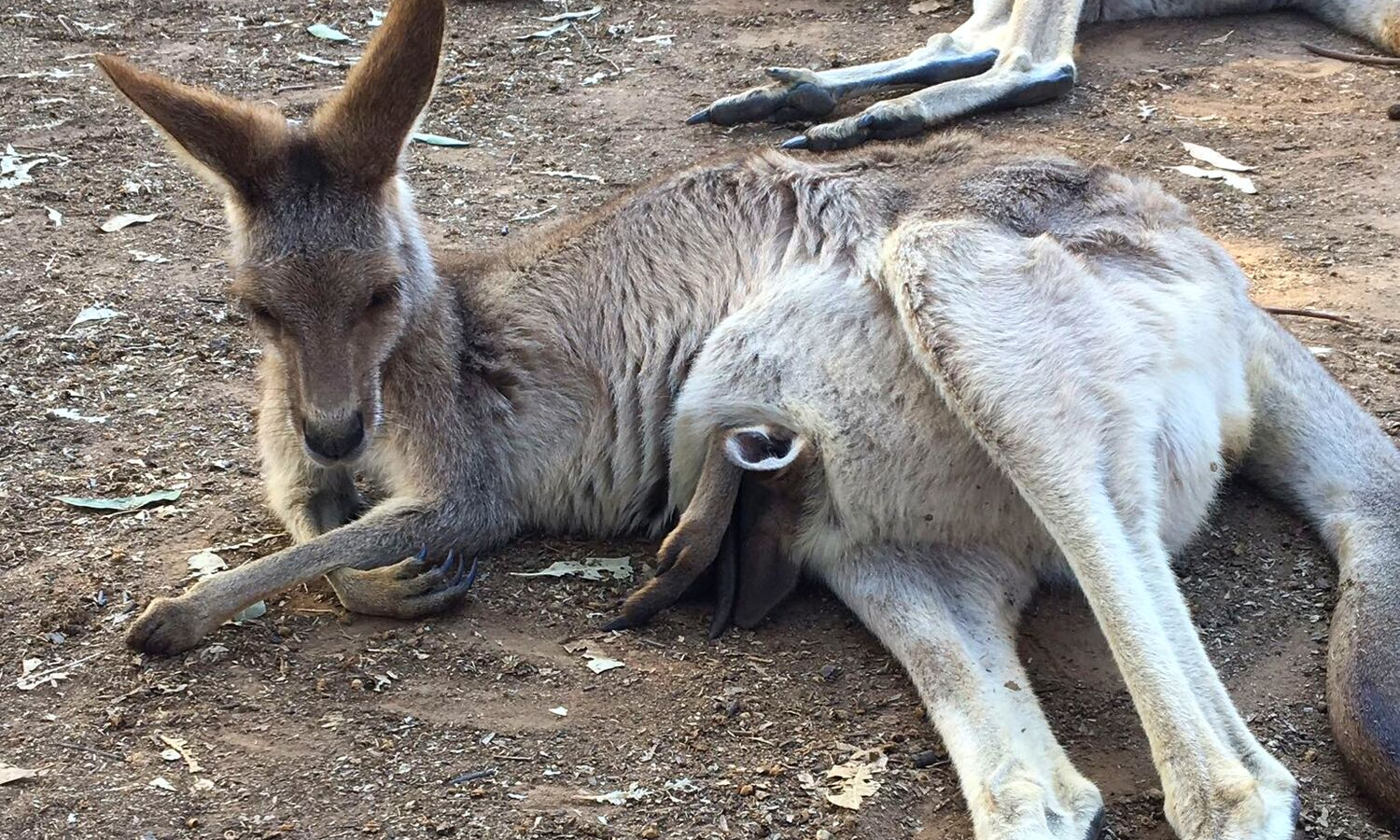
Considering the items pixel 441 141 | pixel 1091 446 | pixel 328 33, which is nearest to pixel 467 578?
pixel 1091 446

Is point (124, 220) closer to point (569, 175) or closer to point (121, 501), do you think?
point (569, 175)

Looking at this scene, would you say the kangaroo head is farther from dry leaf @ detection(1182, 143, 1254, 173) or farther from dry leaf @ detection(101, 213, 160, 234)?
dry leaf @ detection(1182, 143, 1254, 173)

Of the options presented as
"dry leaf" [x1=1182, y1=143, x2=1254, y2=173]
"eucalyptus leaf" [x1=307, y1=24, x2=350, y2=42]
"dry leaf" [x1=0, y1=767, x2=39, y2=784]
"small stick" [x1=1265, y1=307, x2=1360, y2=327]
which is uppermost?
"eucalyptus leaf" [x1=307, y1=24, x2=350, y2=42]

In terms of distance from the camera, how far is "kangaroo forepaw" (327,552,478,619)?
125 inches

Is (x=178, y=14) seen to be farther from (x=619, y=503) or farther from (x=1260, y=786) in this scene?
(x=1260, y=786)

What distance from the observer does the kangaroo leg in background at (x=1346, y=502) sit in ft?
8.52

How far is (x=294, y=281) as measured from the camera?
3.10m

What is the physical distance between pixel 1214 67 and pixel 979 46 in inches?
42.7

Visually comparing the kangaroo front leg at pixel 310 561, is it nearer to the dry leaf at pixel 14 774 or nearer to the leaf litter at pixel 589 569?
the leaf litter at pixel 589 569

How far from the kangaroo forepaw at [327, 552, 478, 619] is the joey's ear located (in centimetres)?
66

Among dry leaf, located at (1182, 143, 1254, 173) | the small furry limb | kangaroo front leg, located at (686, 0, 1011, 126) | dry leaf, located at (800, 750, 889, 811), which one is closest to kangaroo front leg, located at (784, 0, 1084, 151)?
kangaroo front leg, located at (686, 0, 1011, 126)

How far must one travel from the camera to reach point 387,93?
3199 mm

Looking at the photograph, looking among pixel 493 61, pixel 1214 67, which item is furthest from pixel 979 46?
pixel 493 61

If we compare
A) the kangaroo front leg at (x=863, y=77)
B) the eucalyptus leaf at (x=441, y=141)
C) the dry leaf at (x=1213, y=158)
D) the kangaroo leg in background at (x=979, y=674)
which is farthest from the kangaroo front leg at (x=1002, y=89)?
the kangaroo leg in background at (x=979, y=674)
